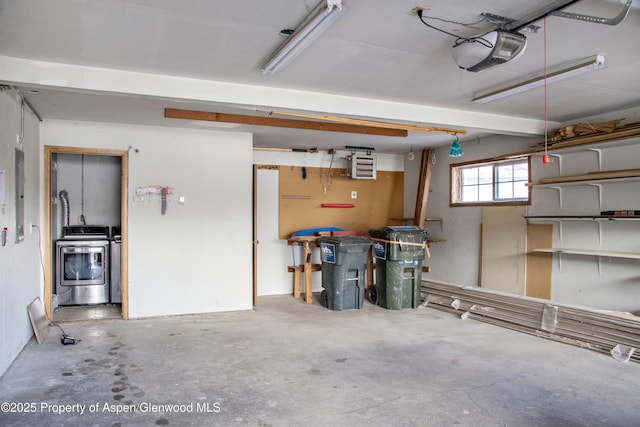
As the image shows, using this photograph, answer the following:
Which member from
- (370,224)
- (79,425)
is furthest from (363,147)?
(79,425)

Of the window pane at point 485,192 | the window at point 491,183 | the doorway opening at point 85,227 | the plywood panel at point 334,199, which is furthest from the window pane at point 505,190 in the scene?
the doorway opening at point 85,227

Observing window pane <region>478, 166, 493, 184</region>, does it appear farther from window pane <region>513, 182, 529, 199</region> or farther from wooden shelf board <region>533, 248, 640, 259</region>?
wooden shelf board <region>533, 248, 640, 259</region>

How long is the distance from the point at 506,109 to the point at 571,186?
1303 millimetres

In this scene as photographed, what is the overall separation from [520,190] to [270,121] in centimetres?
359

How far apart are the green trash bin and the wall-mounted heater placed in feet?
4.97

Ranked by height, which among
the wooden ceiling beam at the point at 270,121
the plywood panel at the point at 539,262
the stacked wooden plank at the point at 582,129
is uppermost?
the wooden ceiling beam at the point at 270,121

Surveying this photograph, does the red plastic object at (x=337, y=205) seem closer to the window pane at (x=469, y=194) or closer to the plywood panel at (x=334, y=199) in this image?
the plywood panel at (x=334, y=199)

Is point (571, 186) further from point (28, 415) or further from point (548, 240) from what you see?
point (28, 415)

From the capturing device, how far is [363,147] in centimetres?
718

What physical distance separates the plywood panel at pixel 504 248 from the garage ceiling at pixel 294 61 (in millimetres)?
1384

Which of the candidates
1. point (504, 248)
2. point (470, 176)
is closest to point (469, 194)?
point (470, 176)

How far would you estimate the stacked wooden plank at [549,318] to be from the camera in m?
4.02

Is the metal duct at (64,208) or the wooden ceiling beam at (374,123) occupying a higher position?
the wooden ceiling beam at (374,123)

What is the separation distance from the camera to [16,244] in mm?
3781
